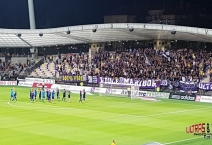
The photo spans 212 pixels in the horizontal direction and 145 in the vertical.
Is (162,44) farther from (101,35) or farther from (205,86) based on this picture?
(205,86)

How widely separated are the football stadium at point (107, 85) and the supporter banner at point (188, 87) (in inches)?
5.1

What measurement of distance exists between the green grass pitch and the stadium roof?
603 inches

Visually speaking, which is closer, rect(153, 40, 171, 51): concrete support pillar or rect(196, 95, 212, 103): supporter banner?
rect(196, 95, 212, 103): supporter banner

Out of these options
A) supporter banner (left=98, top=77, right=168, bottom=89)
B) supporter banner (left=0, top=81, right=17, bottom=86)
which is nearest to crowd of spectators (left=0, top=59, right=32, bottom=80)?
supporter banner (left=0, top=81, right=17, bottom=86)

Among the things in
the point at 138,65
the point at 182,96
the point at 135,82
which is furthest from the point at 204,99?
Answer: the point at 138,65

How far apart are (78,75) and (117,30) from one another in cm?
1126

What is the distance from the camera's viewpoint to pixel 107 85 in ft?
204

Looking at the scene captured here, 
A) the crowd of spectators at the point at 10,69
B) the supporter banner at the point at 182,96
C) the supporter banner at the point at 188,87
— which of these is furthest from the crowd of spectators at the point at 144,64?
the crowd of spectators at the point at 10,69

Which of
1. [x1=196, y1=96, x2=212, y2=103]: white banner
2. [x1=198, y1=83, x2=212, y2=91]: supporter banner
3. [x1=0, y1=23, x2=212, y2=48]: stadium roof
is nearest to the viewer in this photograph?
[x1=196, y1=96, x2=212, y2=103]: white banner

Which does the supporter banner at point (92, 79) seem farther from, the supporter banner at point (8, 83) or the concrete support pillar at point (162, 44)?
the supporter banner at point (8, 83)

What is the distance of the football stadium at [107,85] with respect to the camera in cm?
2853

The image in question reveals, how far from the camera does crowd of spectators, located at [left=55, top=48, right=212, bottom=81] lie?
62.7 m

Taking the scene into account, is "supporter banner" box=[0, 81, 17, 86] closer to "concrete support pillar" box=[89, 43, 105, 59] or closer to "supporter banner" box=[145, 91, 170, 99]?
"concrete support pillar" box=[89, 43, 105, 59]

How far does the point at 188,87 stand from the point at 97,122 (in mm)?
27209
